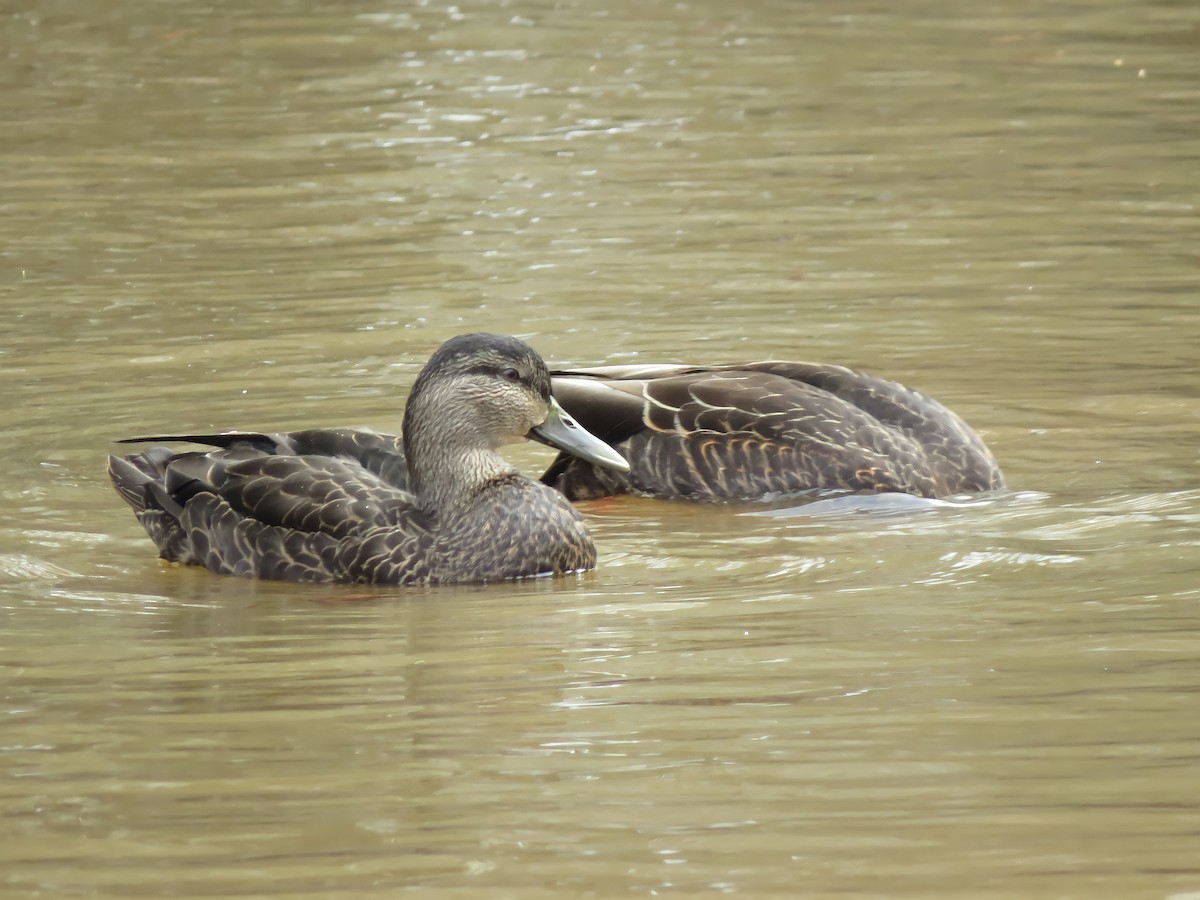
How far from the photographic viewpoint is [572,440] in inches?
313

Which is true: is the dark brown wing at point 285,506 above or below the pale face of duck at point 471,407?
below

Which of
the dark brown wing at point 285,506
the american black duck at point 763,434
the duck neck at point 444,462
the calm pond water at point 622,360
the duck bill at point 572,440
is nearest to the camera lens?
the calm pond water at point 622,360

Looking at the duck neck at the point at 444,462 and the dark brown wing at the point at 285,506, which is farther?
the duck neck at the point at 444,462

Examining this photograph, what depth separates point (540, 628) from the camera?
6.71 m

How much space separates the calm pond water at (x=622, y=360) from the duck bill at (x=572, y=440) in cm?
36

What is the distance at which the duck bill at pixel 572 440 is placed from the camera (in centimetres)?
789

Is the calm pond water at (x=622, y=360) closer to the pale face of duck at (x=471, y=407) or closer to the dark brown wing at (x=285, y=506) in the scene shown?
the dark brown wing at (x=285, y=506)

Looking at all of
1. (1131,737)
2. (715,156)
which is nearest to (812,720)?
(1131,737)

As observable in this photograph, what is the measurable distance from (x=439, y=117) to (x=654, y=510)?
7693mm

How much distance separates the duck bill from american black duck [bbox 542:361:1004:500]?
37.2 inches

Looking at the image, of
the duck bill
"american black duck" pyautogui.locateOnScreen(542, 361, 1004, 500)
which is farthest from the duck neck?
"american black duck" pyautogui.locateOnScreen(542, 361, 1004, 500)

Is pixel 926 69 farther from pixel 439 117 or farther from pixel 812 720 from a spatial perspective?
pixel 812 720

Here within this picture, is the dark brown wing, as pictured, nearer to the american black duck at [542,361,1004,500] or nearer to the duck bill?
the duck bill

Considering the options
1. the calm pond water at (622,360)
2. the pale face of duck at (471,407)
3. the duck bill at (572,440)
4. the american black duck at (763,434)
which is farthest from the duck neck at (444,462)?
the american black duck at (763,434)
